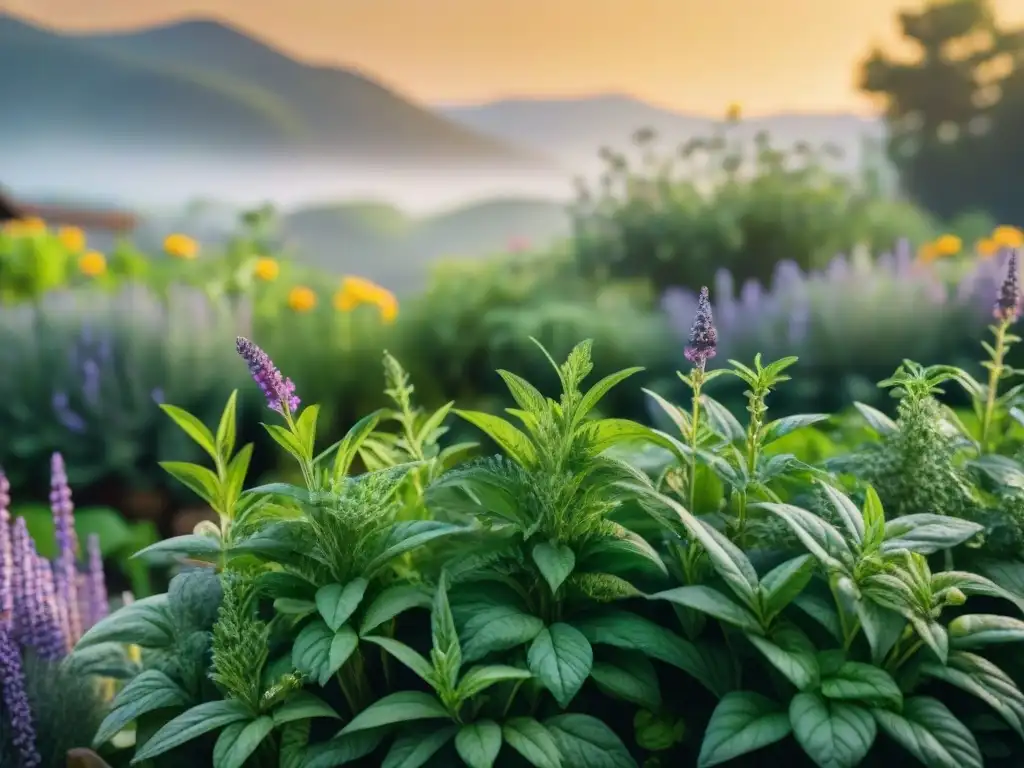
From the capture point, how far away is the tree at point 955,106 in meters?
5.75

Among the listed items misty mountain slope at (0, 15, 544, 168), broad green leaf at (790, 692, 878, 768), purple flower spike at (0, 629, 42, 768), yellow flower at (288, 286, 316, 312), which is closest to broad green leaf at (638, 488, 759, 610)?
broad green leaf at (790, 692, 878, 768)

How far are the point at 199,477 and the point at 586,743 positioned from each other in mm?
501

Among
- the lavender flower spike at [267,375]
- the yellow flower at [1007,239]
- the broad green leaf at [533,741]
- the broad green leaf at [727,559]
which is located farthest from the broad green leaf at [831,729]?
the yellow flower at [1007,239]

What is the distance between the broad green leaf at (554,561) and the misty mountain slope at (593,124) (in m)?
4.17

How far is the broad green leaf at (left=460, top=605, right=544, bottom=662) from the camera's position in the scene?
932 mm

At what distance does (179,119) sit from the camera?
5504mm

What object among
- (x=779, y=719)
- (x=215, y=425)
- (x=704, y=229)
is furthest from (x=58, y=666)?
(x=704, y=229)

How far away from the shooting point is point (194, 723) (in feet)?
3.13

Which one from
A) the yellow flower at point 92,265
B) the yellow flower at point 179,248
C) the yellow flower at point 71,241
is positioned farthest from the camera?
the yellow flower at point 71,241

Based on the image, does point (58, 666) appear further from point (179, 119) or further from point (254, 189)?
point (179, 119)

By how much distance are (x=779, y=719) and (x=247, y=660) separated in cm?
51

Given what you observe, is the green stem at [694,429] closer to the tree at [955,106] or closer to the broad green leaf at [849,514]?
the broad green leaf at [849,514]

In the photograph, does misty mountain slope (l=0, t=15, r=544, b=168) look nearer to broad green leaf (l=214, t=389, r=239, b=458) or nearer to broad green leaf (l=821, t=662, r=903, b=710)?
broad green leaf (l=214, t=389, r=239, b=458)

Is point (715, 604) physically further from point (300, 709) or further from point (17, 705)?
point (17, 705)
